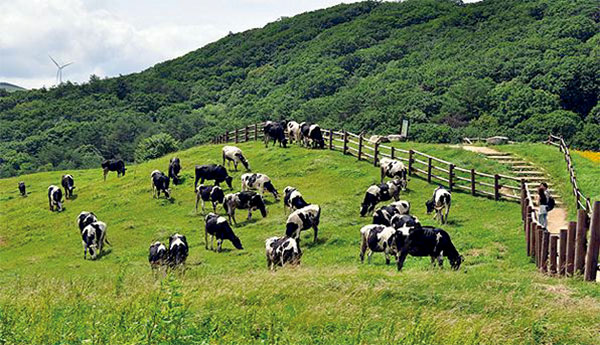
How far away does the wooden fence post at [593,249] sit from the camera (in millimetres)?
14328

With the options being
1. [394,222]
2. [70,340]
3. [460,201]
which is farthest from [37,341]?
[460,201]

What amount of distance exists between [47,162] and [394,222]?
281 feet

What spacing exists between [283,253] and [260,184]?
12828mm

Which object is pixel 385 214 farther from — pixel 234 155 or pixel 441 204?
pixel 234 155

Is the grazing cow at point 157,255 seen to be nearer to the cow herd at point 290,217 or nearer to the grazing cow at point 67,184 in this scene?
the cow herd at point 290,217

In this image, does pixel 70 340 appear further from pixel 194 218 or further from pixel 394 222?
Answer: pixel 194 218

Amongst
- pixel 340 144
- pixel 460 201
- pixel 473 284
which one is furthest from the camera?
pixel 340 144

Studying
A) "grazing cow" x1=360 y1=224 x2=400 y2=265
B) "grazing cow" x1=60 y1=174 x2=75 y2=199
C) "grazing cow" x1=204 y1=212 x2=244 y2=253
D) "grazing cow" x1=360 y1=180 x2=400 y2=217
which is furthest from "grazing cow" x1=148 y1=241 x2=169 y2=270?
"grazing cow" x1=60 y1=174 x2=75 y2=199

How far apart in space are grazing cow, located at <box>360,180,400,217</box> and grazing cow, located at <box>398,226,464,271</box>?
958cm

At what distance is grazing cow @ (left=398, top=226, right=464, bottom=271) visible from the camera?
60.2 feet

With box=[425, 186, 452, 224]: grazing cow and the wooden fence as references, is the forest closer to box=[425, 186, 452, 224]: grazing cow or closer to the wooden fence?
the wooden fence

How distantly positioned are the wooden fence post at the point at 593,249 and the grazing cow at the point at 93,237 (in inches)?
716

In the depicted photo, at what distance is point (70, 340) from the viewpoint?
25.4ft

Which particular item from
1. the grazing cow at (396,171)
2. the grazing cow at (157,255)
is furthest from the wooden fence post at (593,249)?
the grazing cow at (396,171)
